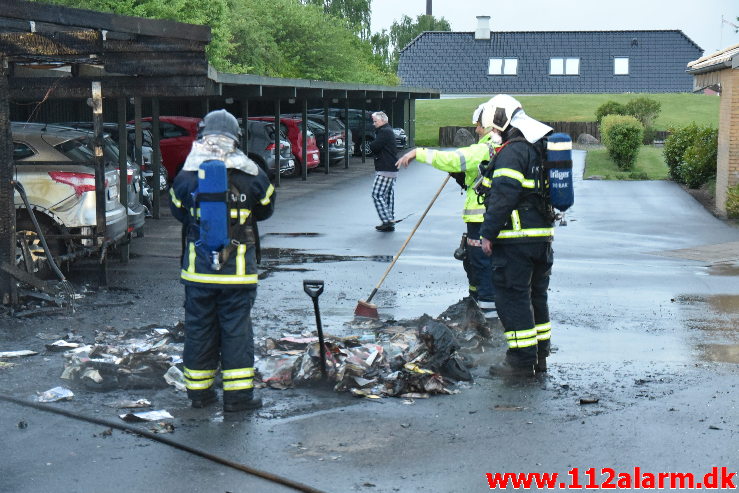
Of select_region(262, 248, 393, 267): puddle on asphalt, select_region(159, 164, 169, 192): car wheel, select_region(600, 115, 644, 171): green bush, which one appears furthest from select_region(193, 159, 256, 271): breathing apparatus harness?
select_region(600, 115, 644, 171): green bush

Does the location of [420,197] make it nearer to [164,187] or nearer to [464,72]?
[164,187]

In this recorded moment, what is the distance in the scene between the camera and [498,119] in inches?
307

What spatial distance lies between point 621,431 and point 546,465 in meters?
0.78

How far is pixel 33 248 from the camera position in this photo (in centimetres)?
1103

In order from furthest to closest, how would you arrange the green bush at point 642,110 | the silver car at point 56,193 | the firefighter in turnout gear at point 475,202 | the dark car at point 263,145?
the green bush at point 642,110 → the dark car at point 263,145 → the silver car at point 56,193 → the firefighter in turnout gear at point 475,202

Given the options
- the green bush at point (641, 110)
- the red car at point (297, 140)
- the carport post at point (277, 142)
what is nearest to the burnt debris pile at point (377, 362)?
the carport post at point (277, 142)

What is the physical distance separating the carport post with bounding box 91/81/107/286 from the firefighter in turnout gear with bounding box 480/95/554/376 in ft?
16.4

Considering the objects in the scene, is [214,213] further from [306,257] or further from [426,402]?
[306,257]

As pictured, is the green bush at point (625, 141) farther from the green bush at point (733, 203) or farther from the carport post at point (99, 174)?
the carport post at point (99, 174)

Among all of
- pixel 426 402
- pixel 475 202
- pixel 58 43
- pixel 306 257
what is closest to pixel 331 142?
pixel 306 257

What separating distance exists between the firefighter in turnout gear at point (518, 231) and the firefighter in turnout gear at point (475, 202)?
2.14ft

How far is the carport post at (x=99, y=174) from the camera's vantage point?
1111 centimetres

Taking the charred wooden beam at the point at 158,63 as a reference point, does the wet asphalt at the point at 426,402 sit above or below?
below

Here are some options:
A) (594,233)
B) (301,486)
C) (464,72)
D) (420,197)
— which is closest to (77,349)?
(301,486)
